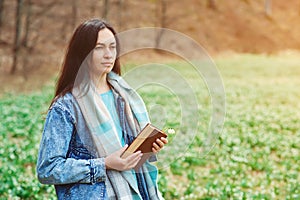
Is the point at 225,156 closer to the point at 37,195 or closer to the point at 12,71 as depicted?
the point at 37,195

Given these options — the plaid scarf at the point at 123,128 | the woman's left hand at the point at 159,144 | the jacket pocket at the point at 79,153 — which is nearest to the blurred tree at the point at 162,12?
the plaid scarf at the point at 123,128

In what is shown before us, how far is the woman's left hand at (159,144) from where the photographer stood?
11.2ft

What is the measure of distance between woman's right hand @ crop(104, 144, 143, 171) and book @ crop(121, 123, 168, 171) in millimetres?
24

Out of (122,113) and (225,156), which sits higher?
(122,113)

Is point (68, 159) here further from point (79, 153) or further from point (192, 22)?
point (192, 22)

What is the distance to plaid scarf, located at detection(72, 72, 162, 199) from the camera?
138 inches

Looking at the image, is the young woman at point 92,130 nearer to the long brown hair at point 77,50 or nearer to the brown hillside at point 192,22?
the long brown hair at point 77,50

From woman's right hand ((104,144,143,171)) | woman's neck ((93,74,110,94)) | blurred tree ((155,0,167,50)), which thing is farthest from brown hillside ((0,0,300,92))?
woman's right hand ((104,144,143,171))

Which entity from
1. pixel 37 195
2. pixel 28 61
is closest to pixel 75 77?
pixel 37 195

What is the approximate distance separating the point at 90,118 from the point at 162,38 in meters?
42.0

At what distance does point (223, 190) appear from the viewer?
795 centimetres

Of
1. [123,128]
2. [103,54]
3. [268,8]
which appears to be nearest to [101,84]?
[103,54]

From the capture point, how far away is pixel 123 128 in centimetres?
367

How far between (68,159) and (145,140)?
0.47 m
